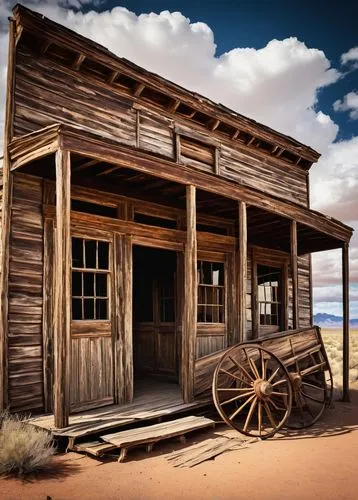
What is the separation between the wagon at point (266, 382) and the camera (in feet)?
23.9

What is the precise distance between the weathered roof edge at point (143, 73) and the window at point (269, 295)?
3.98 metres

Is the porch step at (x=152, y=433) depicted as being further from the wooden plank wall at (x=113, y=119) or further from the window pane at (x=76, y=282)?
the wooden plank wall at (x=113, y=119)

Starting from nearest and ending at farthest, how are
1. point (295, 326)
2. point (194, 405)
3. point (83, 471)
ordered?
point (83, 471), point (194, 405), point (295, 326)

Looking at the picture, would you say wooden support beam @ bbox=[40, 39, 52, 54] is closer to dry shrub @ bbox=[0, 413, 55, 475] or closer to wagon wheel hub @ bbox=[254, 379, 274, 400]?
dry shrub @ bbox=[0, 413, 55, 475]

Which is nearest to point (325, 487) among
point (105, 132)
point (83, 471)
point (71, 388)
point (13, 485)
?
point (83, 471)

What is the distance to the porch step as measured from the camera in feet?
18.8

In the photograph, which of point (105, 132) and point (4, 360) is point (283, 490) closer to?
point (4, 360)

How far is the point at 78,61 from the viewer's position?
827cm

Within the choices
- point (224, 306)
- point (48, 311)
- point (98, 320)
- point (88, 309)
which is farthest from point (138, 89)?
point (224, 306)

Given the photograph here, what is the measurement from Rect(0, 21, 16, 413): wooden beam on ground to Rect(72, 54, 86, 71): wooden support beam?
1175mm

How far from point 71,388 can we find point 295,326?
17.3 ft

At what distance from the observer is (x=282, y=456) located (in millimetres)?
6215

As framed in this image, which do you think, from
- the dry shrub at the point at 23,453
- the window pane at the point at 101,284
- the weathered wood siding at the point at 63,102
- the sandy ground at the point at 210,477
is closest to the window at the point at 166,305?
the window pane at the point at 101,284

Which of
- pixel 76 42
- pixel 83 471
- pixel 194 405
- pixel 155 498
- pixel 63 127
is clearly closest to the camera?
pixel 155 498
